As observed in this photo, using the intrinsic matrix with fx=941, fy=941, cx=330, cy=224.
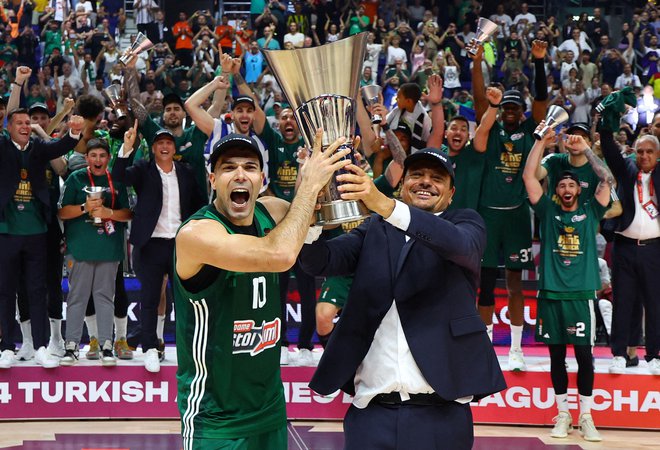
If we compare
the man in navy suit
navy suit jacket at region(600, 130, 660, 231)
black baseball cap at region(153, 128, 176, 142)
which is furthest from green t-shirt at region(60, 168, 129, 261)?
the man in navy suit

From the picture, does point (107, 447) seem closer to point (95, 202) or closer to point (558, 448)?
point (95, 202)

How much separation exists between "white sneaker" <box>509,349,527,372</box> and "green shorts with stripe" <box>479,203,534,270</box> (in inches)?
29.5

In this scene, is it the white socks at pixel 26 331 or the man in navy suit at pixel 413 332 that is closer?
the man in navy suit at pixel 413 332

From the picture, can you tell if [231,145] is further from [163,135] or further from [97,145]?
[97,145]

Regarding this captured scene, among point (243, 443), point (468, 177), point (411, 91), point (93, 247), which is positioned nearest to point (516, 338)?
point (468, 177)

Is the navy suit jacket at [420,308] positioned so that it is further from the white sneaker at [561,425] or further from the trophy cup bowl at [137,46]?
the white sneaker at [561,425]

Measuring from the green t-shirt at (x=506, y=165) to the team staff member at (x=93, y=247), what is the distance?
125 inches

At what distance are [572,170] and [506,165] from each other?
593 millimetres

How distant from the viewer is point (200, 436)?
153 inches

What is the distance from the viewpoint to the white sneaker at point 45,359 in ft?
26.5

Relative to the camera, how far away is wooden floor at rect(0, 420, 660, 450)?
751 cm

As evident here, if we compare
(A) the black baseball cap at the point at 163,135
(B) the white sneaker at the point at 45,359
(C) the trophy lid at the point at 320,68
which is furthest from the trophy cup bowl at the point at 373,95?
(C) the trophy lid at the point at 320,68

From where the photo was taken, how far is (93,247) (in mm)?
8117

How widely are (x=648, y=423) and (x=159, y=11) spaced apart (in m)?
13.5
